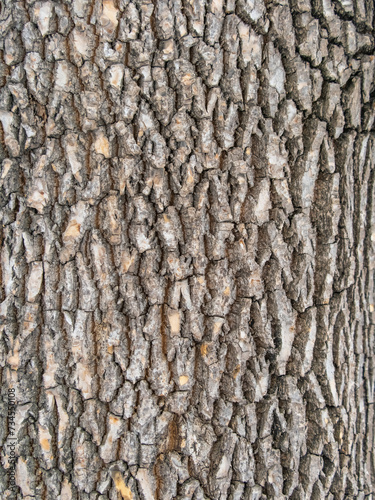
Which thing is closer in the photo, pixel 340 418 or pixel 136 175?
pixel 136 175

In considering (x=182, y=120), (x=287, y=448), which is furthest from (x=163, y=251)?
(x=287, y=448)

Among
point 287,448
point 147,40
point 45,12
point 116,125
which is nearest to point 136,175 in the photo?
point 116,125

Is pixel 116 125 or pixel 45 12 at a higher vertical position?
pixel 45 12

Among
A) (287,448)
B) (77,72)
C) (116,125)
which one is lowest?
(287,448)

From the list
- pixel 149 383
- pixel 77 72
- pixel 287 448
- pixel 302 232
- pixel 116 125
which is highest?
pixel 77 72

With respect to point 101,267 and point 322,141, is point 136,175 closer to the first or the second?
point 101,267

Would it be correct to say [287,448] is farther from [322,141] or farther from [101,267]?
[322,141]
